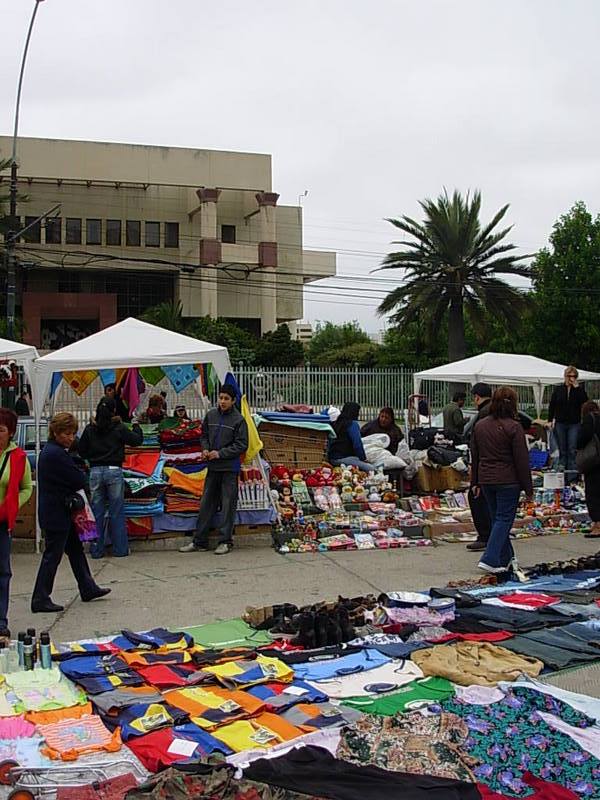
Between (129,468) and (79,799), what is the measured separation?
22.9ft

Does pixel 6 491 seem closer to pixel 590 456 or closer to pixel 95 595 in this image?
pixel 95 595

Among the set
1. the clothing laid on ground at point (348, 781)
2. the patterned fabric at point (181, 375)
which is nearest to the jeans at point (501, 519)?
the clothing laid on ground at point (348, 781)

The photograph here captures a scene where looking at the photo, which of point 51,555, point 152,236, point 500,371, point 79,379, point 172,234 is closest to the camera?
point 51,555

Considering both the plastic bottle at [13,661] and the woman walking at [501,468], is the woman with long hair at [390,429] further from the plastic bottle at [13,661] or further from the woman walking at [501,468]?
the plastic bottle at [13,661]

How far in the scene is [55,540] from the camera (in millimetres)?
7523

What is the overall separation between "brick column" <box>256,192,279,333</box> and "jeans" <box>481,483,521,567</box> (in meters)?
37.4

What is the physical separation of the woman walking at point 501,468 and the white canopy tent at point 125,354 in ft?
11.5

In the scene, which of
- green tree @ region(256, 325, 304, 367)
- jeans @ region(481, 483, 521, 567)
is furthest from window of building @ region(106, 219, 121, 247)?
jeans @ region(481, 483, 521, 567)

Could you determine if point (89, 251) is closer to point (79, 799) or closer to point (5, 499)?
point (5, 499)

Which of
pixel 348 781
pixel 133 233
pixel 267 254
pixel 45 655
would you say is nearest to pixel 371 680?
pixel 348 781

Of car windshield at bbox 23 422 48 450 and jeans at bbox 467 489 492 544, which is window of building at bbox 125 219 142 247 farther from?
jeans at bbox 467 489 492 544

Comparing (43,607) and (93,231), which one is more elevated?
(93,231)

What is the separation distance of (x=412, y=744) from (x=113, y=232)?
43769 mm

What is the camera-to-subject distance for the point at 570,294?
32.6m
